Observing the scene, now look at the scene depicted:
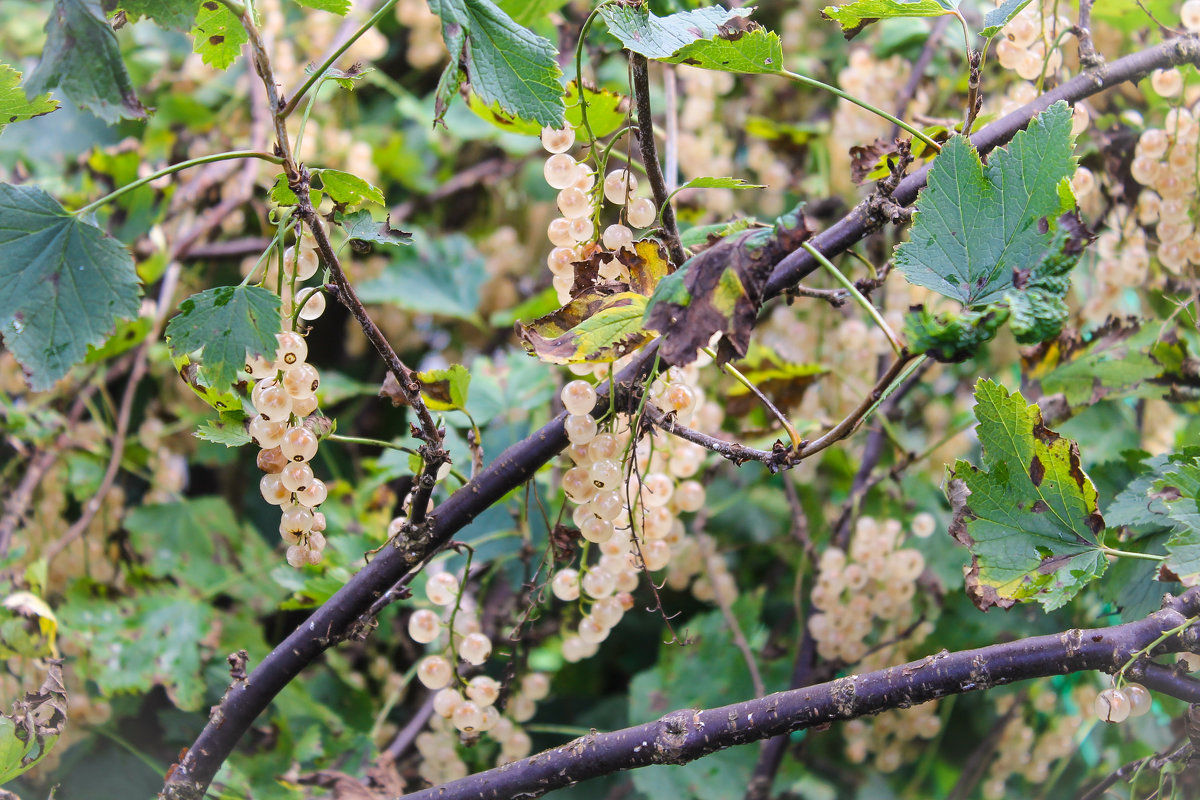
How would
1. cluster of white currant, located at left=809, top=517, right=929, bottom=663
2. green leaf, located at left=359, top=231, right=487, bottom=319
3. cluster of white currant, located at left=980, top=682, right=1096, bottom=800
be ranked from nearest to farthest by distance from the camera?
cluster of white currant, located at left=809, top=517, right=929, bottom=663, cluster of white currant, located at left=980, top=682, right=1096, bottom=800, green leaf, located at left=359, top=231, right=487, bottom=319

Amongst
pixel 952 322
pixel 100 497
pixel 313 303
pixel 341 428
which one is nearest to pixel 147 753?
pixel 100 497

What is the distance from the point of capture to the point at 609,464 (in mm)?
460

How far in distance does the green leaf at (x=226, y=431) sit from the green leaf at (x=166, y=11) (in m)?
0.21

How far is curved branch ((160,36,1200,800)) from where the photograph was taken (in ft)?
1.48

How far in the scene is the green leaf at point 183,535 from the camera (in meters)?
0.97

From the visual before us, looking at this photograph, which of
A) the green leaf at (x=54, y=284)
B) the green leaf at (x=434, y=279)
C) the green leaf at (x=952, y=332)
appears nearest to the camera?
the green leaf at (x=952, y=332)

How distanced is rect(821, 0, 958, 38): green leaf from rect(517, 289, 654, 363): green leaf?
0.71 feet

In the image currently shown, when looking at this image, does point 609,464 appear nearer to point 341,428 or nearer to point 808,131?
point 808,131

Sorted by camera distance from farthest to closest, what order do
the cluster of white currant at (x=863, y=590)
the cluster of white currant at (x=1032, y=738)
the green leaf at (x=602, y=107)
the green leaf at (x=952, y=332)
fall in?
the cluster of white currant at (x=1032, y=738), the cluster of white currant at (x=863, y=590), the green leaf at (x=602, y=107), the green leaf at (x=952, y=332)

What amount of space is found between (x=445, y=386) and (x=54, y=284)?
0.73ft

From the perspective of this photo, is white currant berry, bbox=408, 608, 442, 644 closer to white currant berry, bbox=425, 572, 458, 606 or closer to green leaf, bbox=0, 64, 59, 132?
white currant berry, bbox=425, 572, 458, 606

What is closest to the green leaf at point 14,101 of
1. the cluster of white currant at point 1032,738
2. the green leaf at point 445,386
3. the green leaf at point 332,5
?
the green leaf at point 332,5

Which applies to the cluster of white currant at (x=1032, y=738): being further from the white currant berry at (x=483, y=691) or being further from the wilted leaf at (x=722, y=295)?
the wilted leaf at (x=722, y=295)

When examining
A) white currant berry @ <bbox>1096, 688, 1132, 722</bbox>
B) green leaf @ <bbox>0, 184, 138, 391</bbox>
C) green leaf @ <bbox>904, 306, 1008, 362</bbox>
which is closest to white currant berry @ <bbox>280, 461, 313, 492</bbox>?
green leaf @ <bbox>0, 184, 138, 391</bbox>
